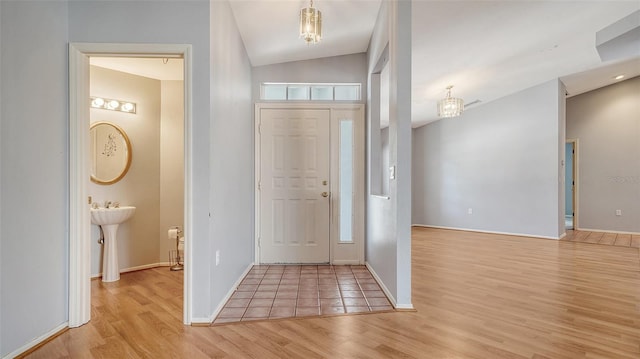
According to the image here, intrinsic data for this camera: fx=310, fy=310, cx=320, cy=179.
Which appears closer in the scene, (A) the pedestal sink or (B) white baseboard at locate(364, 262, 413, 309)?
(B) white baseboard at locate(364, 262, 413, 309)

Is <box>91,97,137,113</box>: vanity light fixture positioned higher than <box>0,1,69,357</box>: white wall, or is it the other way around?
<box>91,97,137,113</box>: vanity light fixture

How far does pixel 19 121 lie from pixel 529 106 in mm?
7441

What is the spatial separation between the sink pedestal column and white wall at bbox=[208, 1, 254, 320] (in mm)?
1373

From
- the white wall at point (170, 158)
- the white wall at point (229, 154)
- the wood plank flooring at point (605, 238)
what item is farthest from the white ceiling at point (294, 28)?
the wood plank flooring at point (605, 238)

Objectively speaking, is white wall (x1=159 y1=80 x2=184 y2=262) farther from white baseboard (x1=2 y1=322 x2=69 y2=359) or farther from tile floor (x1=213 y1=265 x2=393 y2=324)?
white baseboard (x1=2 y1=322 x2=69 y2=359)

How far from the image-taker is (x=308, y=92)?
4129 mm

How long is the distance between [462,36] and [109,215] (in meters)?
4.60

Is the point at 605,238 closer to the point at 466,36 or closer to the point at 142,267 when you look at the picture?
the point at 466,36

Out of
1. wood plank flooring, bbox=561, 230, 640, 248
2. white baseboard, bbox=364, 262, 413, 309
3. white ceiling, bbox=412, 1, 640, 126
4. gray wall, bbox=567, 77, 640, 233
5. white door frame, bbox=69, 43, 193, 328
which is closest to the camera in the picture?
white door frame, bbox=69, 43, 193, 328

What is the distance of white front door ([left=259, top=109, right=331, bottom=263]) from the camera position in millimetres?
4078

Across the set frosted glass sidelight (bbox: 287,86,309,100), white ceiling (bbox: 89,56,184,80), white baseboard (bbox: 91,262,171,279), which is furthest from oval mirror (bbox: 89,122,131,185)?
frosted glass sidelight (bbox: 287,86,309,100)

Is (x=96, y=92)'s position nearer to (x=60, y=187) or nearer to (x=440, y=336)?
(x=60, y=187)

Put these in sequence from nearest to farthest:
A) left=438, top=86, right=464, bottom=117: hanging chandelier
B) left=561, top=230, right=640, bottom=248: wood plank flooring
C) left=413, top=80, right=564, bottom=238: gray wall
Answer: left=438, top=86, right=464, bottom=117: hanging chandelier, left=561, top=230, right=640, bottom=248: wood plank flooring, left=413, top=80, right=564, bottom=238: gray wall

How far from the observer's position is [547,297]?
2.84 m
